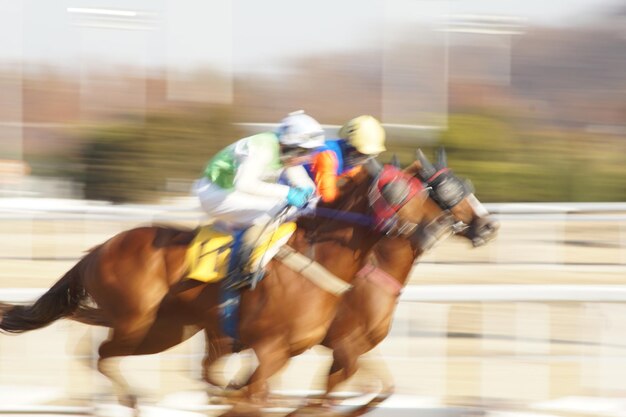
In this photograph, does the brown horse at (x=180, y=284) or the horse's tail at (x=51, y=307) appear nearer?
the brown horse at (x=180, y=284)

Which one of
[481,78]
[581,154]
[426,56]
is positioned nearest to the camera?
[581,154]

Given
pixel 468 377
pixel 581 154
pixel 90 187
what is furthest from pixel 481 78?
pixel 468 377

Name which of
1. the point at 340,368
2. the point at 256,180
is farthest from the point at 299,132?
the point at 340,368

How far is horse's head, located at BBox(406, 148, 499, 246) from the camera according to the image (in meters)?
4.60

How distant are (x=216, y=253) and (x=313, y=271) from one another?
41cm

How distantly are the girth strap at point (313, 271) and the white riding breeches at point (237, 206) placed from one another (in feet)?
0.54

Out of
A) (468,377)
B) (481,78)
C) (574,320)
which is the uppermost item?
(481,78)

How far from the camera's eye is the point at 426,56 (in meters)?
24.9

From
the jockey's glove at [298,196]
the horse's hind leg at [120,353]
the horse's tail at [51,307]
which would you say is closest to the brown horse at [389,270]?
the horse's hind leg at [120,353]

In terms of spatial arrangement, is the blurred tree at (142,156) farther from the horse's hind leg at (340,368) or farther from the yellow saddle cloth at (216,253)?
the yellow saddle cloth at (216,253)

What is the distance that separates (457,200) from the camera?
4.61 meters

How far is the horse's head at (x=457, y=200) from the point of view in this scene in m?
4.60

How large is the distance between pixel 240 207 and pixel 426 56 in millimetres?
20959

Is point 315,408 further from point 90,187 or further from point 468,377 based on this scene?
point 90,187
